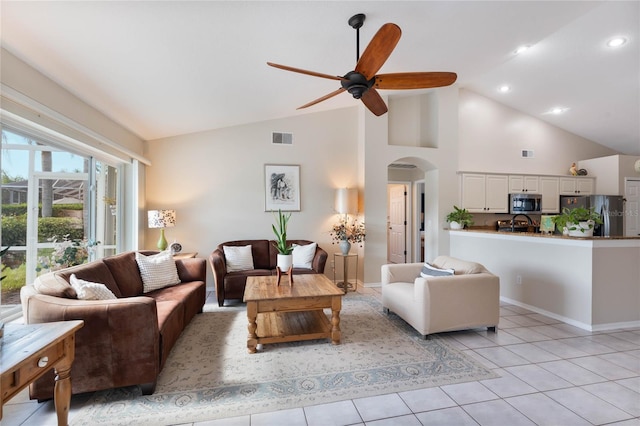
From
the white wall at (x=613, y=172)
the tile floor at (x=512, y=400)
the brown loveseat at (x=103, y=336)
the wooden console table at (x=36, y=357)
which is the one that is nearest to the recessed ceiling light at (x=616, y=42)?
the white wall at (x=613, y=172)

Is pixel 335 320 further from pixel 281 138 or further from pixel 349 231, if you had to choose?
pixel 281 138

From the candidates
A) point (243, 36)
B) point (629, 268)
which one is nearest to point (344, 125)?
point (243, 36)

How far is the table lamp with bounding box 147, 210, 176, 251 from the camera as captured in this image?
4.22 meters

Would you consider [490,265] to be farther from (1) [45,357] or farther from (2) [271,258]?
(1) [45,357]

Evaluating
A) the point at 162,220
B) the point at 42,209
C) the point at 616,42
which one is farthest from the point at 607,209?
the point at 42,209

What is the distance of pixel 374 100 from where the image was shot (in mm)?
2689

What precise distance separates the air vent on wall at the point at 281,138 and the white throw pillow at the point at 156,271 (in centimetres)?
262

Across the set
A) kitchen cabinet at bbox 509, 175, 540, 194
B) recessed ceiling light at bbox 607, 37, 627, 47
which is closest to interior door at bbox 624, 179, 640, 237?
kitchen cabinet at bbox 509, 175, 540, 194

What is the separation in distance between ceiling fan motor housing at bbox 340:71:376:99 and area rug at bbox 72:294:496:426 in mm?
2338

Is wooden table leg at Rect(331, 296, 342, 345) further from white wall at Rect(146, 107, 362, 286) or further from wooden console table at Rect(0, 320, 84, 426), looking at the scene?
white wall at Rect(146, 107, 362, 286)

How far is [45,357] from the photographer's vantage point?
1405 mm

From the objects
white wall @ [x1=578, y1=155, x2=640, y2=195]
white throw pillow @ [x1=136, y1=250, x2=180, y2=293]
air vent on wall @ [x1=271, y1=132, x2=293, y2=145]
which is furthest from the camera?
white wall @ [x1=578, y1=155, x2=640, y2=195]

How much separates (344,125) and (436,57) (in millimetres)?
1881

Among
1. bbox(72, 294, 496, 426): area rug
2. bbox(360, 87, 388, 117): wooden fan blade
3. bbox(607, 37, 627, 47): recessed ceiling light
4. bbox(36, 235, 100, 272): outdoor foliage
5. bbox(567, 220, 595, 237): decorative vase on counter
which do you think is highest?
bbox(607, 37, 627, 47): recessed ceiling light
